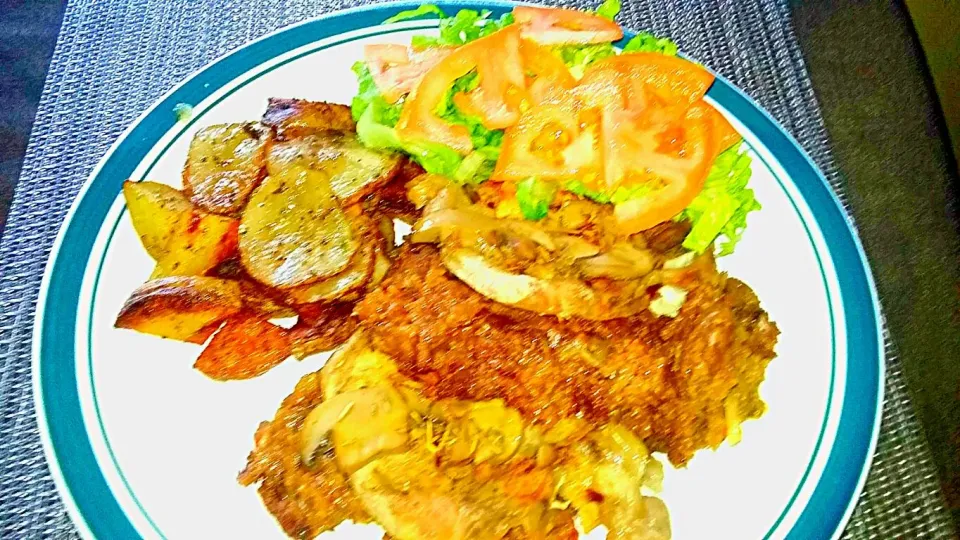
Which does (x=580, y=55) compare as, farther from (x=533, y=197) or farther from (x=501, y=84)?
(x=533, y=197)

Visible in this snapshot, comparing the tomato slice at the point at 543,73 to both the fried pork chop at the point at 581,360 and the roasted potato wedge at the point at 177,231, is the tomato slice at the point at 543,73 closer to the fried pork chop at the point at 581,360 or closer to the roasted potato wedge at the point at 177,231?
the fried pork chop at the point at 581,360

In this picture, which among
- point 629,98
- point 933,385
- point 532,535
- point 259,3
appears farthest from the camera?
point 259,3

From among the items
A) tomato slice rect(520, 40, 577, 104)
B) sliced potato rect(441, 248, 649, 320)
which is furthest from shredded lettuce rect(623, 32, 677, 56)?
sliced potato rect(441, 248, 649, 320)

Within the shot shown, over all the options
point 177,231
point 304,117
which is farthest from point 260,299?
point 304,117

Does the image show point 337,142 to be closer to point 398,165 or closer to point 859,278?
point 398,165

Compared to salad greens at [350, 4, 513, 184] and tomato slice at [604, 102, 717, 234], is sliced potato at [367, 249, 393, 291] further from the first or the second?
tomato slice at [604, 102, 717, 234]

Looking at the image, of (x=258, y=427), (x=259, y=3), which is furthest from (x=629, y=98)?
(x=259, y=3)

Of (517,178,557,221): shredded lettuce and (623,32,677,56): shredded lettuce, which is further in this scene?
(623,32,677,56): shredded lettuce
